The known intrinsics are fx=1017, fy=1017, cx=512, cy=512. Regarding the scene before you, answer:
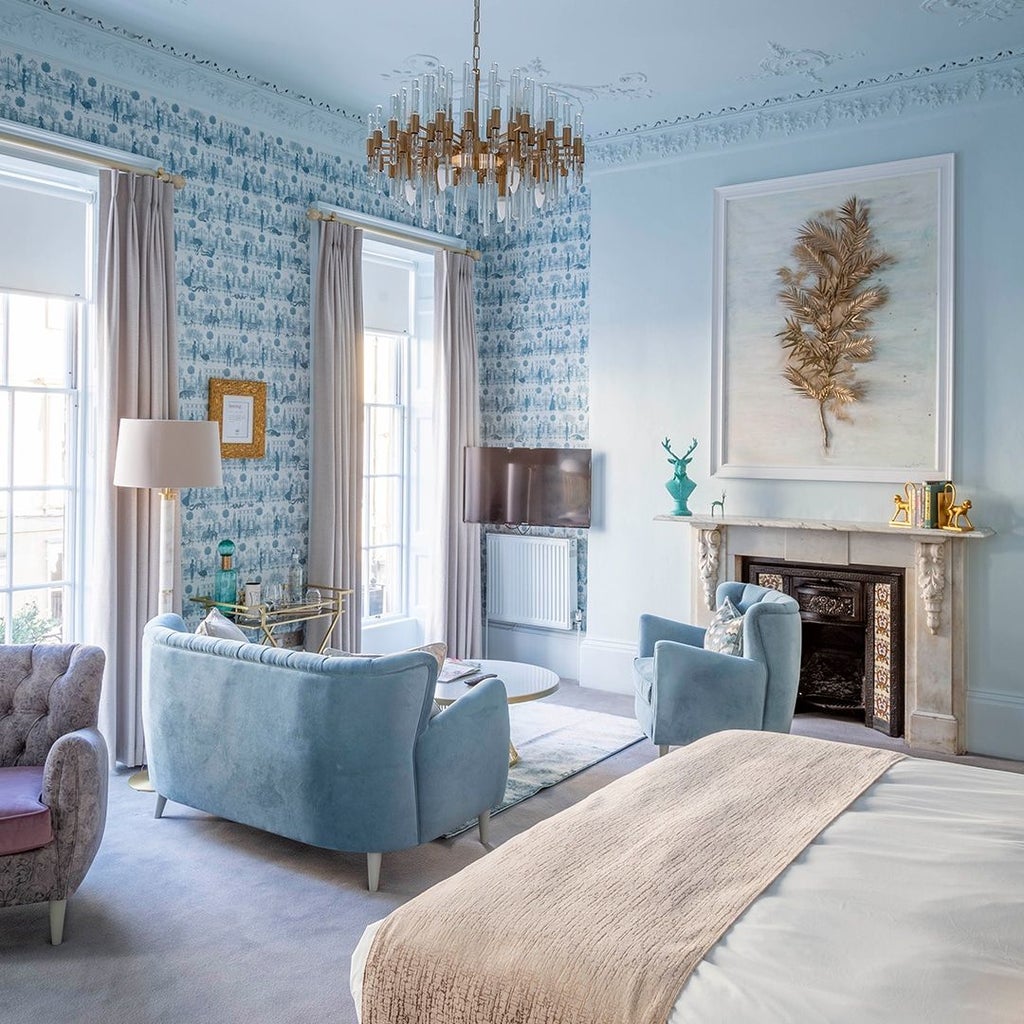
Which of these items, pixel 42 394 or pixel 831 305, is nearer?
pixel 42 394

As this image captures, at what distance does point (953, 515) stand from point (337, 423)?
3600 mm

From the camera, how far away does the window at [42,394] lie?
192 inches

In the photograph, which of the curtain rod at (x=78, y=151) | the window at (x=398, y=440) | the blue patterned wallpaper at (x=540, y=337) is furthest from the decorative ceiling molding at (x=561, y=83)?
the window at (x=398, y=440)

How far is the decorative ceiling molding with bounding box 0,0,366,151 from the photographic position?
4.70 m

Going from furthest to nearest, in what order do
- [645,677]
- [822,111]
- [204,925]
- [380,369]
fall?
1. [380,369]
2. [822,111]
3. [645,677]
4. [204,925]

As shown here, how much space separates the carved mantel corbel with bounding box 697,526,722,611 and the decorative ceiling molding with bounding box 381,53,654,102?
2.65 meters

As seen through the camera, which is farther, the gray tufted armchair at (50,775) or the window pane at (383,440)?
the window pane at (383,440)

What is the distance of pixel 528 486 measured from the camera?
7.12 m

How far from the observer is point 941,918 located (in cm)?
199

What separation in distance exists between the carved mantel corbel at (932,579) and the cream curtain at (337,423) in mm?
3339

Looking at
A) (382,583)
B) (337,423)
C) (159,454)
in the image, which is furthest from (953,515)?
(159,454)

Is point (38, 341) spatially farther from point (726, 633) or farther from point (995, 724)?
point (995, 724)

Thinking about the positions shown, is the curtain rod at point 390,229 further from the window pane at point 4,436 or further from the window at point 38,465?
the window pane at point 4,436

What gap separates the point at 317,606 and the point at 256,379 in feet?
4.48
